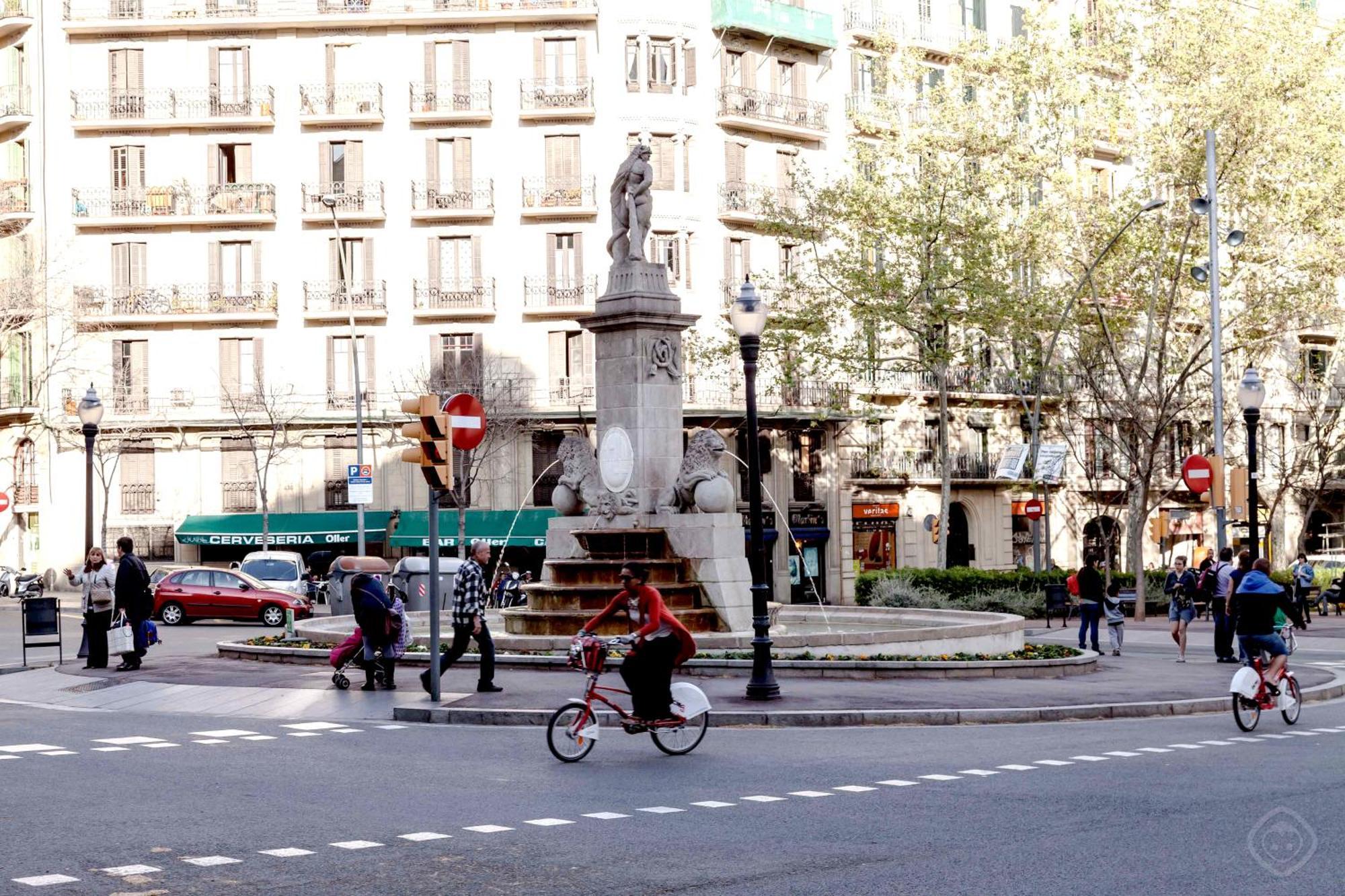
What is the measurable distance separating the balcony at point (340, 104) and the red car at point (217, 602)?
20278mm

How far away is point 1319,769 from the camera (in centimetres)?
1358

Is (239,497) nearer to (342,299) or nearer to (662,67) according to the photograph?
(342,299)

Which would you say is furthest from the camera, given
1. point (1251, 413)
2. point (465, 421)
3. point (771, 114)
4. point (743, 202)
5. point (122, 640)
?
point (771, 114)

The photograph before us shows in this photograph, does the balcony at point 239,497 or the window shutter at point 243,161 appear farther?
the window shutter at point 243,161

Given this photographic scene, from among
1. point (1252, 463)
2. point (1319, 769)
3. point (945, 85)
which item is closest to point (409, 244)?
point (945, 85)

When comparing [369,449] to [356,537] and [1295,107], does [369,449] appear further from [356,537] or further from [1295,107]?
[1295,107]

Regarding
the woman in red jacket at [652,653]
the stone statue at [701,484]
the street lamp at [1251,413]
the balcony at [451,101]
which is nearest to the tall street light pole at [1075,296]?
the street lamp at [1251,413]

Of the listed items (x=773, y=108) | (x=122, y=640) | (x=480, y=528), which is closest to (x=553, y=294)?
(x=480, y=528)

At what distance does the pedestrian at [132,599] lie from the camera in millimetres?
22719

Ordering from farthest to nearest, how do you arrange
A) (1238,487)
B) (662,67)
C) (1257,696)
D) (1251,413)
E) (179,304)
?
(662,67) < (179,304) < (1251,413) < (1238,487) < (1257,696)

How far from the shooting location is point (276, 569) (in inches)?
1690

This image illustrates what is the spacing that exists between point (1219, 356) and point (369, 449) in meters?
27.6

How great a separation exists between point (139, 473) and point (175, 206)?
8.43m

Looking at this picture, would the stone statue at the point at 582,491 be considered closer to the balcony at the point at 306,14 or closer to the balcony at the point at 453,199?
the balcony at the point at 453,199
